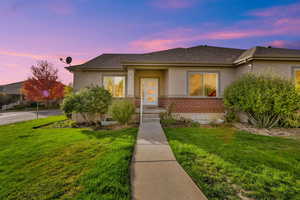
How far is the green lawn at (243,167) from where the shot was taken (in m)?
2.03

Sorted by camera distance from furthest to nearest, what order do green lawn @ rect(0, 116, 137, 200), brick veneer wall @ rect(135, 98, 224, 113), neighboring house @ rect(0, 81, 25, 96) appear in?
1. neighboring house @ rect(0, 81, 25, 96)
2. brick veneer wall @ rect(135, 98, 224, 113)
3. green lawn @ rect(0, 116, 137, 200)

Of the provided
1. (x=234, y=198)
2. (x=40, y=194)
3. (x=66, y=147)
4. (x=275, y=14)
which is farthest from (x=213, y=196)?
(x=275, y=14)

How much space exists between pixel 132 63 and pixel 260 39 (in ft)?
44.5

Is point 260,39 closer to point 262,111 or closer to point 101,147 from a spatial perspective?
point 262,111

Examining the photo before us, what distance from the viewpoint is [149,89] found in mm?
10047

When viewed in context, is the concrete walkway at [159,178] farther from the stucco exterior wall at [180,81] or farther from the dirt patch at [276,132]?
the stucco exterior wall at [180,81]

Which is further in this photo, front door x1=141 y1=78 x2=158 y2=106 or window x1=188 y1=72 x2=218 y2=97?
front door x1=141 y1=78 x2=158 y2=106

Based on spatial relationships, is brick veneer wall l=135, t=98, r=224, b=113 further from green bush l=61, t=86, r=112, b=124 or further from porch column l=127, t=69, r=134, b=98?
green bush l=61, t=86, r=112, b=124

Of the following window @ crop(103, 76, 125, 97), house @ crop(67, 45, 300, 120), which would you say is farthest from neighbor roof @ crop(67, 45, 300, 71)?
window @ crop(103, 76, 125, 97)

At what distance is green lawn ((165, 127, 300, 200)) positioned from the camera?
2025 mm

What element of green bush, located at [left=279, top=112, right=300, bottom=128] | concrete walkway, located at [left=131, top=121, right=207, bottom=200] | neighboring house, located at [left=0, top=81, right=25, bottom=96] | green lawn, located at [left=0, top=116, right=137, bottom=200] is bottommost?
green lawn, located at [left=0, top=116, right=137, bottom=200]

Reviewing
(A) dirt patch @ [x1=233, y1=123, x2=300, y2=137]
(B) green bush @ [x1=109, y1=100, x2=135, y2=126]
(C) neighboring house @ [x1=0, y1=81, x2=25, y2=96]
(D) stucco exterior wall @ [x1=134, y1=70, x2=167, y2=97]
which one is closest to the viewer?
(A) dirt patch @ [x1=233, y1=123, x2=300, y2=137]

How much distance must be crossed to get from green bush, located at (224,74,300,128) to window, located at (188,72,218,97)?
5.56 ft

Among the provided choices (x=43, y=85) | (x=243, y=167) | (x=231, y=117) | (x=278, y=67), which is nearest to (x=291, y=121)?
(x=231, y=117)
